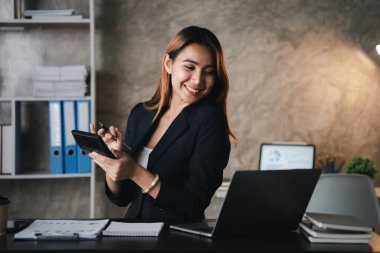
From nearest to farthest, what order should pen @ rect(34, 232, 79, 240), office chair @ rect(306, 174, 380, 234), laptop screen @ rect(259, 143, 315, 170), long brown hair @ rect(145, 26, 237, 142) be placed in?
1. pen @ rect(34, 232, 79, 240)
2. long brown hair @ rect(145, 26, 237, 142)
3. office chair @ rect(306, 174, 380, 234)
4. laptop screen @ rect(259, 143, 315, 170)

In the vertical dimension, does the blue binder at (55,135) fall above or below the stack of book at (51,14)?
below

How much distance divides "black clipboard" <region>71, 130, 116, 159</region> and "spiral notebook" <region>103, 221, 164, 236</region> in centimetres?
21

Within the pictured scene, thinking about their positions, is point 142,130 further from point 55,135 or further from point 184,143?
point 55,135

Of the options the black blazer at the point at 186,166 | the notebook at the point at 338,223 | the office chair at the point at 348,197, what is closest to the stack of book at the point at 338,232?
the notebook at the point at 338,223

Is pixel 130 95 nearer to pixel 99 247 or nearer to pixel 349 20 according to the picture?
pixel 349 20

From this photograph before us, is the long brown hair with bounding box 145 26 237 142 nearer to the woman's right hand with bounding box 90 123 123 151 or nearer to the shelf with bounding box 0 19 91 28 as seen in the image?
the woman's right hand with bounding box 90 123 123 151

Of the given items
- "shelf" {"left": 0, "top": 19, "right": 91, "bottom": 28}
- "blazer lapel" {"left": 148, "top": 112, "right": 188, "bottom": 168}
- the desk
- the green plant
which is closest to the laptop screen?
the green plant

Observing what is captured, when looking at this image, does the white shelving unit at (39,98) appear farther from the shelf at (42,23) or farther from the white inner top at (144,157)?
the white inner top at (144,157)

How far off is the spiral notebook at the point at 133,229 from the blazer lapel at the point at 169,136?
0.34 m

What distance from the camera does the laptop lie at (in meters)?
1.45

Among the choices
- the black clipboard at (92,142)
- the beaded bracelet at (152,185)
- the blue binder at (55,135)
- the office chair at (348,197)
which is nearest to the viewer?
the black clipboard at (92,142)

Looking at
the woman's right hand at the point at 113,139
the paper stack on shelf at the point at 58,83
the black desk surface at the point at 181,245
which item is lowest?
the black desk surface at the point at 181,245

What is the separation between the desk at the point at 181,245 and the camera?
1357 millimetres

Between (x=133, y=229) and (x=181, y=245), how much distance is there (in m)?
0.20
